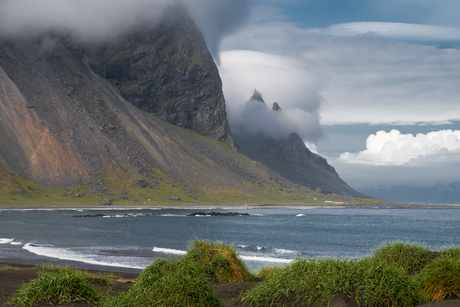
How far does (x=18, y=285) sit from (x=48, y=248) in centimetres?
3407

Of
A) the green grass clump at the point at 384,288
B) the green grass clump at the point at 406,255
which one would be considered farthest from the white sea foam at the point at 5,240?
the green grass clump at the point at 384,288

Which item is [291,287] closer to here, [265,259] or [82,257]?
[265,259]

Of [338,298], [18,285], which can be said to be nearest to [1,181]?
[18,285]

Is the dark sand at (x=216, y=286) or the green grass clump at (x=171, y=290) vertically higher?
the green grass clump at (x=171, y=290)

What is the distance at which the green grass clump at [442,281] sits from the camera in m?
12.2

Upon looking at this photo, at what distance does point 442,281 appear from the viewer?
489 inches

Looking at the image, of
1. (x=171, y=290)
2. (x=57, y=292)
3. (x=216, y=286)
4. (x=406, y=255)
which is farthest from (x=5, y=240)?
(x=406, y=255)

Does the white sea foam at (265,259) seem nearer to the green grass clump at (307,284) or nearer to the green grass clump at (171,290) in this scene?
the green grass clump at (307,284)

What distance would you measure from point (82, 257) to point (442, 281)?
3386cm

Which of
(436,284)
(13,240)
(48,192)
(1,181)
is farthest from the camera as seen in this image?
(48,192)

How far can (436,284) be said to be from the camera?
12.5 m

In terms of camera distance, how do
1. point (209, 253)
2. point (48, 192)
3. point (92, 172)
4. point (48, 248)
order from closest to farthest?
point (209, 253)
point (48, 248)
point (48, 192)
point (92, 172)

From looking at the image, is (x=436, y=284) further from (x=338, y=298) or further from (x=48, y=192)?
(x=48, y=192)

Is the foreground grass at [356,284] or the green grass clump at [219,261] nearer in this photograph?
the foreground grass at [356,284]
